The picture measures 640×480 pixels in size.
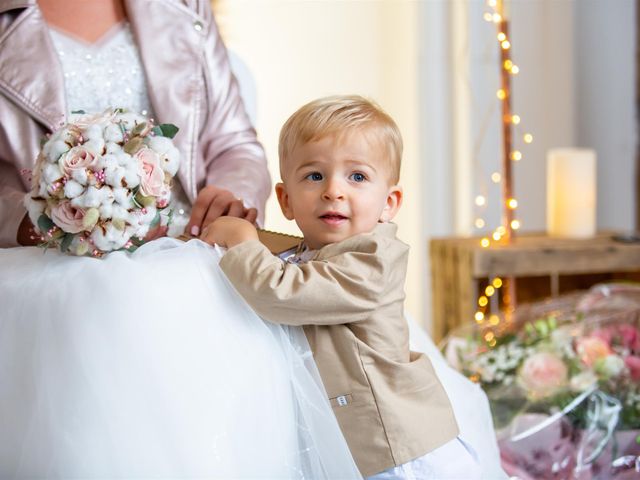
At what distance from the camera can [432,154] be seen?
10.8 feet

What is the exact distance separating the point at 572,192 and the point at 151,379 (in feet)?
6.39

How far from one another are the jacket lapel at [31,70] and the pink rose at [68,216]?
1.67 ft

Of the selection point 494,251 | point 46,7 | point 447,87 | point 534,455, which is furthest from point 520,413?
point 447,87

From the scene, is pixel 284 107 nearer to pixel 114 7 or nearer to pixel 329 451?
pixel 114 7

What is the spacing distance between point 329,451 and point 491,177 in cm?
212

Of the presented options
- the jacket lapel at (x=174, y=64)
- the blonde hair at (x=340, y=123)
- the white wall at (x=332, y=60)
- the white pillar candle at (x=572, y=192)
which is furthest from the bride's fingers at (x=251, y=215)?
the white wall at (x=332, y=60)

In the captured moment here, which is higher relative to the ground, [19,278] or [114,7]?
[114,7]

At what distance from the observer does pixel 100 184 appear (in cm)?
123

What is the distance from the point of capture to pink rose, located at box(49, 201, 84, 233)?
4.06 feet

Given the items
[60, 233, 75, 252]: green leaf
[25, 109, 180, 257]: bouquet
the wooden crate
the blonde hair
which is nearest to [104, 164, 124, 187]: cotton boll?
[25, 109, 180, 257]: bouquet

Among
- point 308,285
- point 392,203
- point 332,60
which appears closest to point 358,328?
point 308,285

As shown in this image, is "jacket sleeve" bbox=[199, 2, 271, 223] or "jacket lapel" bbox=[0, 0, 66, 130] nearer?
"jacket lapel" bbox=[0, 0, 66, 130]

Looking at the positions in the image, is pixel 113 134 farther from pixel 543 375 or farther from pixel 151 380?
pixel 543 375

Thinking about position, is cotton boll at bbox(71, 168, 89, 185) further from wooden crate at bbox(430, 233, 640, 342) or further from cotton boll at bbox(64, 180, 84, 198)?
wooden crate at bbox(430, 233, 640, 342)
